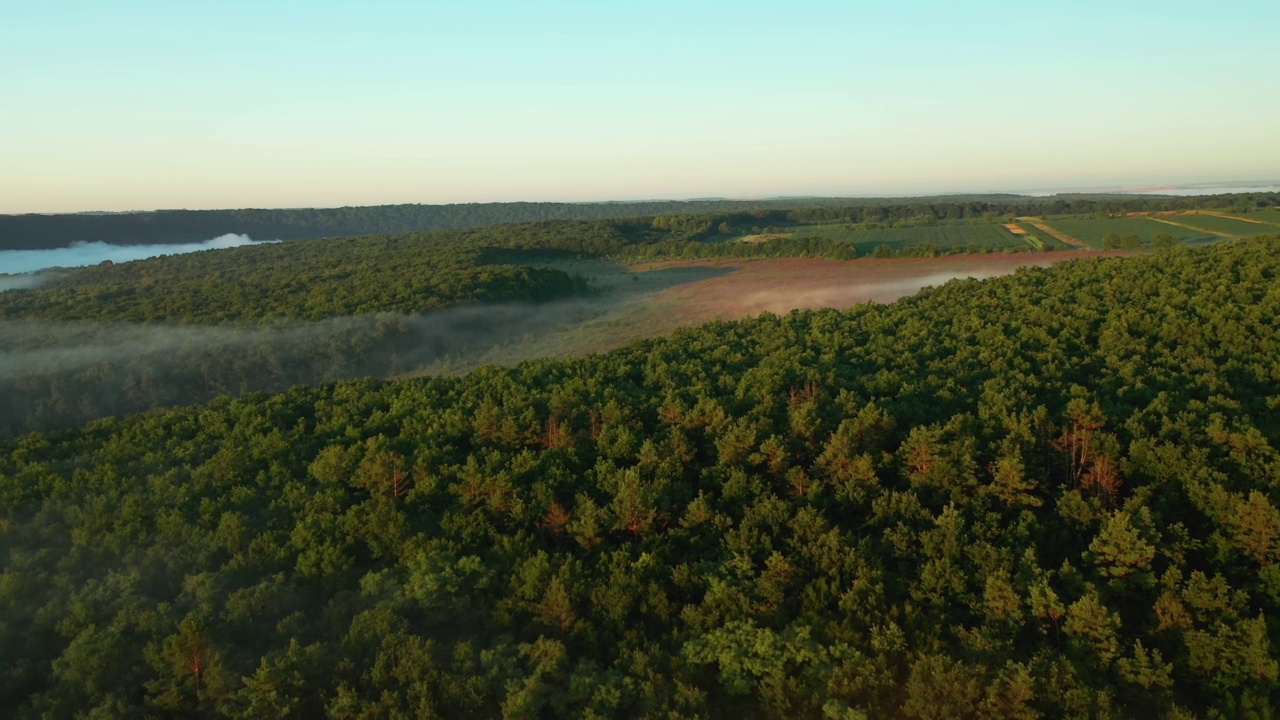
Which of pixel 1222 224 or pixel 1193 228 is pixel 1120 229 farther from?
pixel 1222 224

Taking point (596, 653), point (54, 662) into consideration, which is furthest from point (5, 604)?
point (596, 653)

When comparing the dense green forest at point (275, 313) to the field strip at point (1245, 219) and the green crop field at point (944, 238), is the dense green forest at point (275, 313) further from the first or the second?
the field strip at point (1245, 219)

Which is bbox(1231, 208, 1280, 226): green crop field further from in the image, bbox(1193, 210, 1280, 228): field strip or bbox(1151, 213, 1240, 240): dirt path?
bbox(1151, 213, 1240, 240): dirt path

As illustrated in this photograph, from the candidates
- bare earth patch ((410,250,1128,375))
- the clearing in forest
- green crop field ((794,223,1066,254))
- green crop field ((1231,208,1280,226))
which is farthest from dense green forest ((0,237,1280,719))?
green crop field ((1231,208,1280,226))

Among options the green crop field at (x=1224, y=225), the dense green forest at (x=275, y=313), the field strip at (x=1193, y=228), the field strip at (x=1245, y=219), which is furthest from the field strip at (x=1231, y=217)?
the dense green forest at (x=275, y=313)

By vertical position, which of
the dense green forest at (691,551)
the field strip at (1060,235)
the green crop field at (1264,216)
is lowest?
the dense green forest at (691,551)
